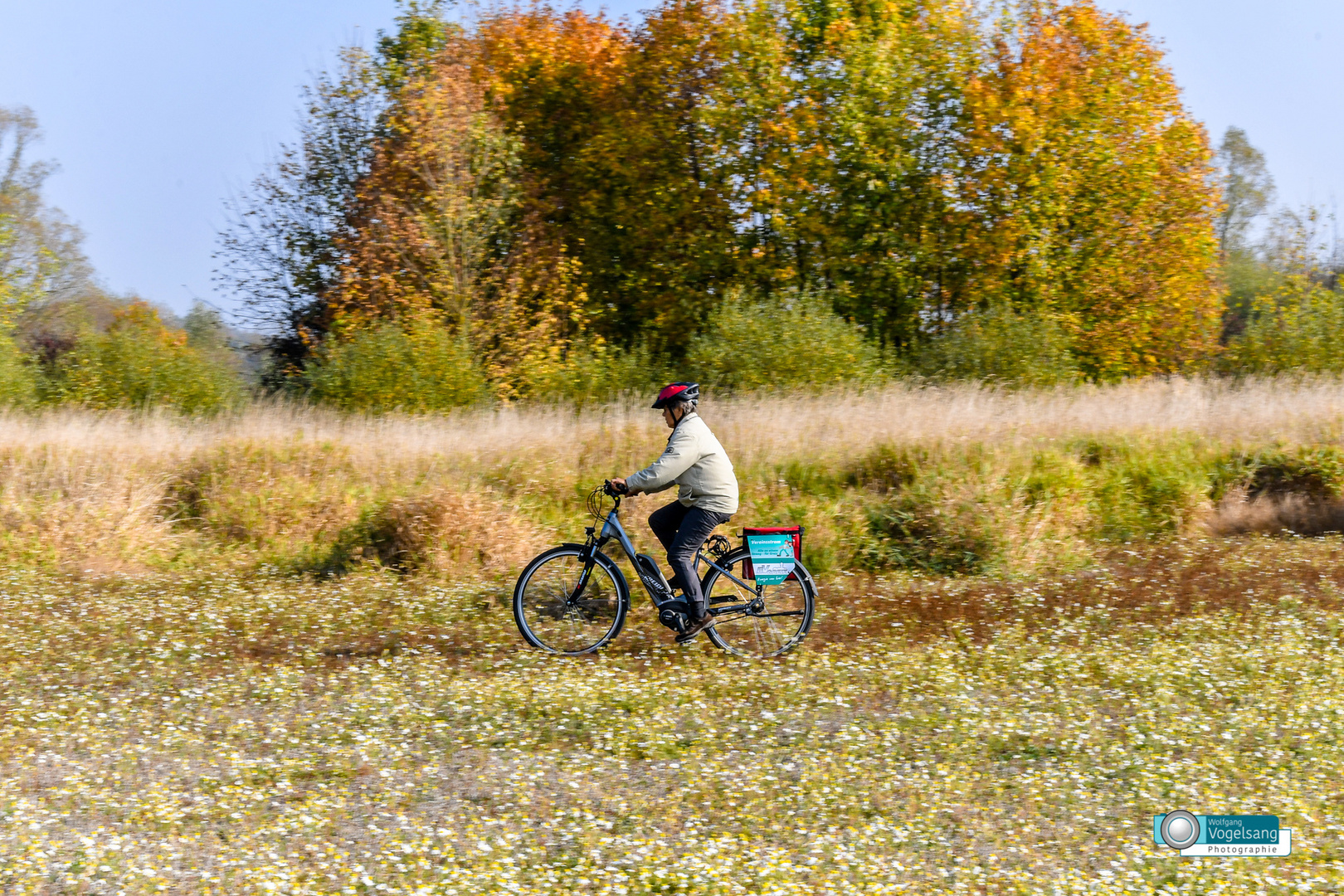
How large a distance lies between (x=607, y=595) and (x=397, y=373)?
13.5 meters

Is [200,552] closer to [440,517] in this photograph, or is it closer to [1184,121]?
[440,517]

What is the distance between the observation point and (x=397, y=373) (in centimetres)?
2089

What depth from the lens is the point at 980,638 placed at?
353 inches

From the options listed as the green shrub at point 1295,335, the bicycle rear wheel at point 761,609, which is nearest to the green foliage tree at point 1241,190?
the green shrub at point 1295,335

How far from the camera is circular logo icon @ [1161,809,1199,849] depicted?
5121 millimetres

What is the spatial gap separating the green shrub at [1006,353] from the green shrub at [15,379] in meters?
17.8

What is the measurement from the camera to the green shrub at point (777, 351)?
21.4m

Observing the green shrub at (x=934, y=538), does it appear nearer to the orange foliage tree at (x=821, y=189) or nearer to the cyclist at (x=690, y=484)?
the cyclist at (x=690, y=484)

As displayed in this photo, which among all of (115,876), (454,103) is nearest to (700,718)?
(115,876)

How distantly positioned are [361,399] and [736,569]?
1366cm

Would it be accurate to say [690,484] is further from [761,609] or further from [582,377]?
[582,377]

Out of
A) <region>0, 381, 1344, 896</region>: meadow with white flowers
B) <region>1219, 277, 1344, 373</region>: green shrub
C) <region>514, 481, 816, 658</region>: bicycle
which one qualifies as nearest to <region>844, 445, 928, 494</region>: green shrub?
<region>0, 381, 1344, 896</region>: meadow with white flowers

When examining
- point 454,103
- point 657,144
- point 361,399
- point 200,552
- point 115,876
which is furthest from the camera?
point 657,144

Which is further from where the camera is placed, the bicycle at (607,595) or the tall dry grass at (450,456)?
the tall dry grass at (450,456)
